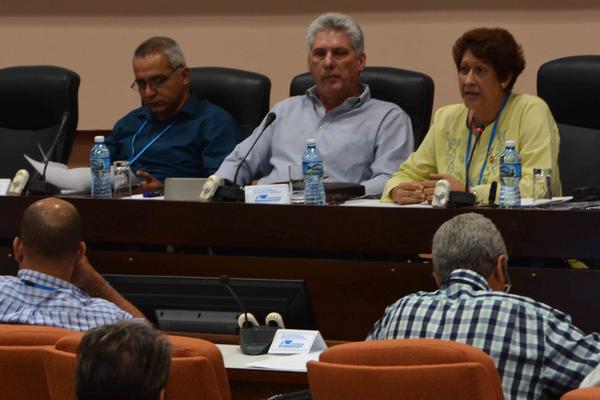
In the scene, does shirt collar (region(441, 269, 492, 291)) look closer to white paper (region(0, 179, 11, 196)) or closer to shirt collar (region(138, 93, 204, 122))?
white paper (region(0, 179, 11, 196))

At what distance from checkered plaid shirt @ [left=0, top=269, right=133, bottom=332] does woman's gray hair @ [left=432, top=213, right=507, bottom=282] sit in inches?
28.7

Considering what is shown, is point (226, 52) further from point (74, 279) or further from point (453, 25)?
point (74, 279)

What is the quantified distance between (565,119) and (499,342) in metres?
2.17

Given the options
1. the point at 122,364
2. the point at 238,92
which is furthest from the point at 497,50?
the point at 122,364

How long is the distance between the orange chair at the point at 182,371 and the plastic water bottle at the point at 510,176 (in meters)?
1.48

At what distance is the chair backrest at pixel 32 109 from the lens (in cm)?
527

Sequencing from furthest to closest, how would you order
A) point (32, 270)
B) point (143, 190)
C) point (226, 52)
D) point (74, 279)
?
point (226, 52) < point (143, 190) < point (74, 279) < point (32, 270)

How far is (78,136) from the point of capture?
6570 millimetres

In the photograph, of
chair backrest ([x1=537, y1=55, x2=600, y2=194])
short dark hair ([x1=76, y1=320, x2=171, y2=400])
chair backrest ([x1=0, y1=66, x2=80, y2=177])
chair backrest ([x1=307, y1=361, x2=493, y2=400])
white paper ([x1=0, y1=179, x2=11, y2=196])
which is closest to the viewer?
short dark hair ([x1=76, y1=320, x2=171, y2=400])

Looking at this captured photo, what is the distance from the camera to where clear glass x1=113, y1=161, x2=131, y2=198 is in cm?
425

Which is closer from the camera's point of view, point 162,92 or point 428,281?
point 428,281

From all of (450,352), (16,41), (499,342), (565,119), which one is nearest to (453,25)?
(565,119)

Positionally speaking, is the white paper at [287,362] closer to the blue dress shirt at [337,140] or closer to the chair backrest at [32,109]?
the blue dress shirt at [337,140]

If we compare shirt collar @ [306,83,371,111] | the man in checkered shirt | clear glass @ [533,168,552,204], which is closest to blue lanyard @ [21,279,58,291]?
the man in checkered shirt
